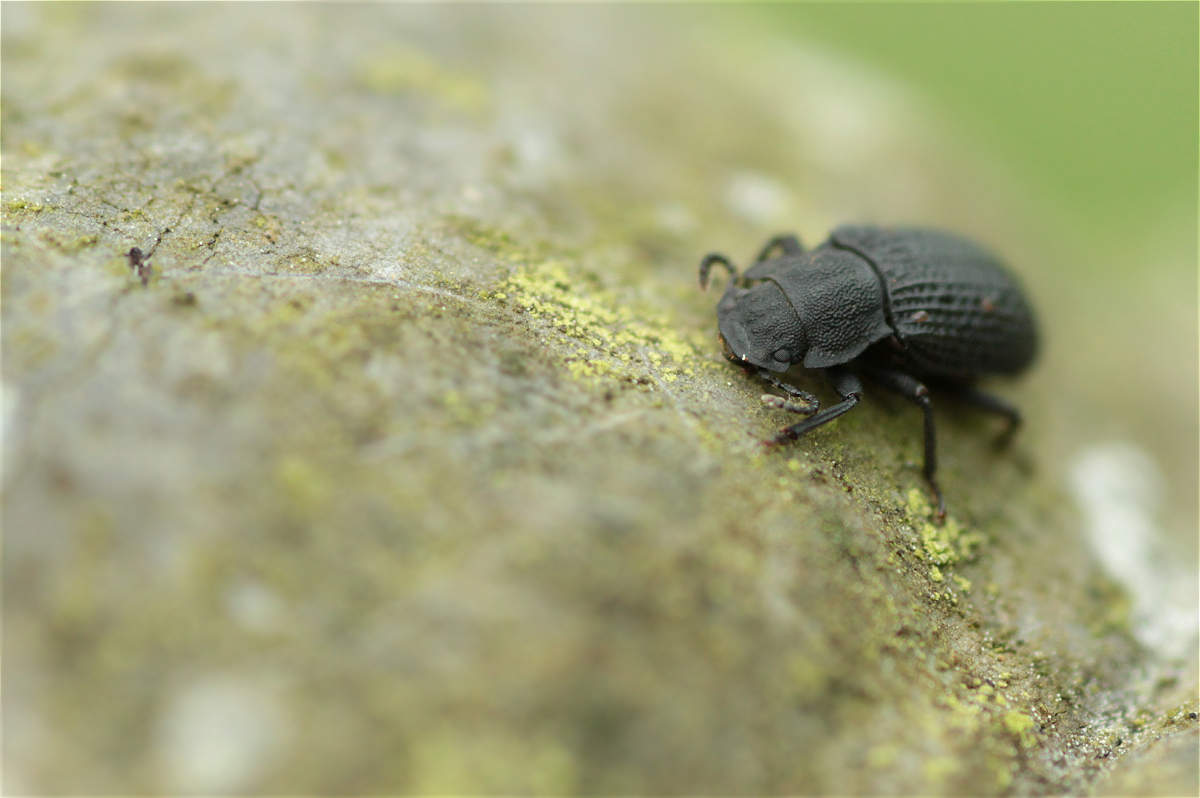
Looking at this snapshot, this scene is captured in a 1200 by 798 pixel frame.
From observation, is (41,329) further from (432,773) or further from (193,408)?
(432,773)

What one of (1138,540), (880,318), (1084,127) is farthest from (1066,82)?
(880,318)

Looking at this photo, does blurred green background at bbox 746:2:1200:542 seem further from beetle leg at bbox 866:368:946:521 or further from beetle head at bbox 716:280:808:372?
beetle head at bbox 716:280:808:372

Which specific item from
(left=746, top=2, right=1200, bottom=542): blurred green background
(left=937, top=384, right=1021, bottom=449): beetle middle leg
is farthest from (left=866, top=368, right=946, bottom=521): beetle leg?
(left=746, top=2, right=1200, bottom=542): blurred green background

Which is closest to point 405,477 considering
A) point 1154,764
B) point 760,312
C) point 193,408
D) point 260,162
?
point 193,408

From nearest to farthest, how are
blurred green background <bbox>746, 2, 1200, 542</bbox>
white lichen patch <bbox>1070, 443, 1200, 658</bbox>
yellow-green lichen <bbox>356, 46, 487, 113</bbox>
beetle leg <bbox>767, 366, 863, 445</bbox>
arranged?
1. beetle leg <bbox>767, 366, 863, 445</bbox>
2. white lichen patch <bbox>1070, 443, 1200, 658</bbox>
3. yellow-green lichen <bbox>356, 46, 487, 113</bbox>
4. blurred green background <bbox>746, 2, 1200, 542</bbox>

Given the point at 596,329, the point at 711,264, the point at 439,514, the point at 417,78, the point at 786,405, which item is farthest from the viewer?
the point at 417,78

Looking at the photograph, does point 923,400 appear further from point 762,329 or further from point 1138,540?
point 1138,540

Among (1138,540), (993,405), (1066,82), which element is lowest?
(1138,540)
